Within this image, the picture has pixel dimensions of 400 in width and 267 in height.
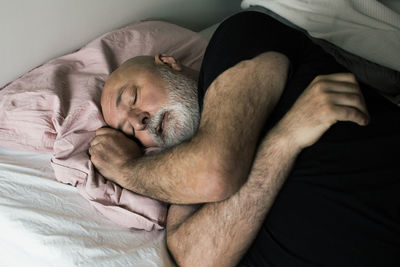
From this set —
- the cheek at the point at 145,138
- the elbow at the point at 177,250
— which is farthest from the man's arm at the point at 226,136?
the cheek at the point at 145,138

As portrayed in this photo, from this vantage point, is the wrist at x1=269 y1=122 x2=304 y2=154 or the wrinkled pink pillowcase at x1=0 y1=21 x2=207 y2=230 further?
the wrinkled pink pillowcase at x1=0 y1=21 x2=207 y2=230

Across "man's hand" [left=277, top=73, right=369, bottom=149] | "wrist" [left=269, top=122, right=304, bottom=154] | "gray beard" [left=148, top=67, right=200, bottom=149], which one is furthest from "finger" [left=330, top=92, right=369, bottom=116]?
"gray beard" [left=148, top=67, right=200, bottom=149]

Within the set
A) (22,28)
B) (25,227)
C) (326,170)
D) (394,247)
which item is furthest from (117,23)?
(394,247)

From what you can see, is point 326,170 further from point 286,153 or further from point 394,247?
point 394,247

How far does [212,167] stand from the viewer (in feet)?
2.93

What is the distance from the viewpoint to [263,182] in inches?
37.6

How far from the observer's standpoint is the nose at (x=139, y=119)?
1208mm

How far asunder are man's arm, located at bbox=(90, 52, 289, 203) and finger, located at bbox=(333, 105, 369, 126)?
16 cm

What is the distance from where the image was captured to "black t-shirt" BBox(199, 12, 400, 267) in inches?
33.7

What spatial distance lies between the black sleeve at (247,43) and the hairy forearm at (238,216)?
199 millimetres

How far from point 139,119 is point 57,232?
39 cm

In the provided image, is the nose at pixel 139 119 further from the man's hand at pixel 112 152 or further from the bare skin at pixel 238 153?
the bare skin at pixel 238 153

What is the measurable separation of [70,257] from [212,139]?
439 millimetres

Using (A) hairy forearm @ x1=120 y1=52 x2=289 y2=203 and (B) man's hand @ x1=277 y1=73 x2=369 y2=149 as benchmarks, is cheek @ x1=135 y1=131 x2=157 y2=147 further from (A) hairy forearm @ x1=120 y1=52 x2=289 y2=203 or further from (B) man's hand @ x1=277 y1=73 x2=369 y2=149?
(B) man's hand @ x1=277 y1=73 x2=369 y2=149
